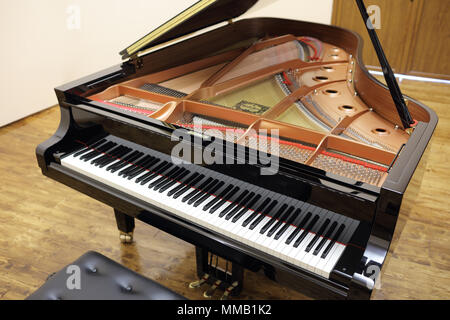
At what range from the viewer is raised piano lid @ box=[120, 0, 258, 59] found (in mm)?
2024

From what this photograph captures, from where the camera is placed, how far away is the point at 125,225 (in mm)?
2742

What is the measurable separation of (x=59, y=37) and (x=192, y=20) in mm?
2953

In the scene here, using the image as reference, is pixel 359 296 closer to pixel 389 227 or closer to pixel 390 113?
pixel 389 227

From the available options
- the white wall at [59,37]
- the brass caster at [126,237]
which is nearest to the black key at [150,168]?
the brass caster at [126,237]

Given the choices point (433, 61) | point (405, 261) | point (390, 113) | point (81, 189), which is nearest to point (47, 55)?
point (81, 189)

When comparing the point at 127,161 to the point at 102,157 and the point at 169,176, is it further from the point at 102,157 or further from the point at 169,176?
the point at 169,176

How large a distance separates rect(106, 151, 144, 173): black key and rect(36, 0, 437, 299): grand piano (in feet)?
0.03

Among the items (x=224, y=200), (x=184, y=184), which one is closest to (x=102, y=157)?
(x=184, y=184)

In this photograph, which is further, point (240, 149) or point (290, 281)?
point (240, 149)

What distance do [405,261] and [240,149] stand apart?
1.72 metres

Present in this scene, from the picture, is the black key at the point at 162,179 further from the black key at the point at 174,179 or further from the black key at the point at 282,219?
the black key at the point at 282,219

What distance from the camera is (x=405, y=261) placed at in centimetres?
276

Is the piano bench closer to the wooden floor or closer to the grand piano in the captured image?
the grand piano

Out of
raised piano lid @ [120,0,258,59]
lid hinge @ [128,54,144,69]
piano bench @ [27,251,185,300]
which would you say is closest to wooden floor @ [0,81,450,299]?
piano bench @ [27,251,185,300]
